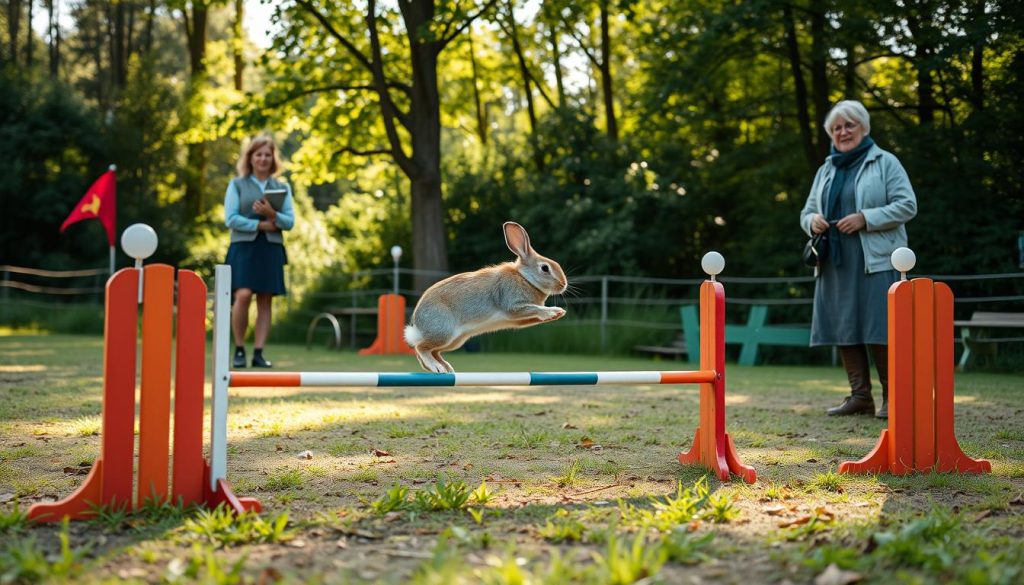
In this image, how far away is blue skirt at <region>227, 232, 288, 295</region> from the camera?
7.17 meters

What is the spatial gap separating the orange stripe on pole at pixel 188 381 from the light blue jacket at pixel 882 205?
390cm

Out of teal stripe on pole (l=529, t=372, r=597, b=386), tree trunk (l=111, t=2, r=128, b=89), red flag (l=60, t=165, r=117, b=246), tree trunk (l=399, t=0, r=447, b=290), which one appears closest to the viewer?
teal stripe on pole (l=529, t=372, r=597, b=386)

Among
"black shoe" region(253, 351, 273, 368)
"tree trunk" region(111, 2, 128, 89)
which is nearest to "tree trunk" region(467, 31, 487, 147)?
"black shoe" region(253, 351, 273, 368)

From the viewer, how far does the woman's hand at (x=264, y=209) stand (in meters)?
6.97

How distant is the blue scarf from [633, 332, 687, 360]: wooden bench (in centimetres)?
678

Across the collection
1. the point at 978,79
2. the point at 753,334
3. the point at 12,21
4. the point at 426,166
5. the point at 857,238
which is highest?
the point at 12,21

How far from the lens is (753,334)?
12125 millimetres

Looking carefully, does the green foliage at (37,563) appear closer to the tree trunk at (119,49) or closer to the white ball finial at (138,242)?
the white ball finial at (138,242)

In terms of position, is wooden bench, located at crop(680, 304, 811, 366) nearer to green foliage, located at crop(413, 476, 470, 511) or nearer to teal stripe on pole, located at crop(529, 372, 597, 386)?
teal stripe on pole, located at crop(529, 372, 597, 386)

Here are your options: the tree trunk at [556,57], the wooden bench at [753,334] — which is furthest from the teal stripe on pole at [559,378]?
the tree trunk at [556,57]

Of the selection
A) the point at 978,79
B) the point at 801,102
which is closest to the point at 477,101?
the point at 801,102

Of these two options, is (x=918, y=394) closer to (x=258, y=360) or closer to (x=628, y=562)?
(x=628, y=562)

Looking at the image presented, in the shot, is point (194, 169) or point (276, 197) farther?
point (194, 169)

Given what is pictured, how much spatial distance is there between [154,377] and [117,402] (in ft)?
0.45
